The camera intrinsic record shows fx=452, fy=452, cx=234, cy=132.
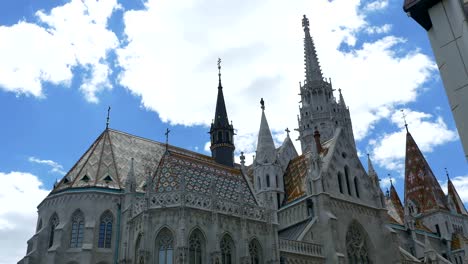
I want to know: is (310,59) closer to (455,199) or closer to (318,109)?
(318,109)

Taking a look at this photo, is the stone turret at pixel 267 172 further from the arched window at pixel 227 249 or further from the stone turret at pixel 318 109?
the stone turret at pixel 318 109

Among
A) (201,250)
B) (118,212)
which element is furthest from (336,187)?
(118,212)

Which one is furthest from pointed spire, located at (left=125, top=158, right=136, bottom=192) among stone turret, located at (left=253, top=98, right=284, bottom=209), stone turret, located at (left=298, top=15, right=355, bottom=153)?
stone turret, located at (left=298, top=15, right=355, bottom=153)

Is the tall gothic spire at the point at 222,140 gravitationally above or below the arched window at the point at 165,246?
above

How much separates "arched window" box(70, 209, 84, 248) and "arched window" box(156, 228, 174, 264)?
7.78 m

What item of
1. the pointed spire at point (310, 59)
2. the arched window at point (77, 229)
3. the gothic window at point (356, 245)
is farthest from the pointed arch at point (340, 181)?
the pointed spire at point (310, 59)

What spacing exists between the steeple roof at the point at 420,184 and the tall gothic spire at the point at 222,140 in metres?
25.0

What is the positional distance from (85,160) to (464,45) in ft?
96.5

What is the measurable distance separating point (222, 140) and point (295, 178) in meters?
8.73

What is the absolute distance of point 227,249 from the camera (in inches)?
949

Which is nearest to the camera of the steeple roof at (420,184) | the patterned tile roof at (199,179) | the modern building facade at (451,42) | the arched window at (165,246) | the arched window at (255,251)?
the modern building facade at (451,42)

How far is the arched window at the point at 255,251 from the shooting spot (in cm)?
2495

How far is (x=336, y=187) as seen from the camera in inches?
1228

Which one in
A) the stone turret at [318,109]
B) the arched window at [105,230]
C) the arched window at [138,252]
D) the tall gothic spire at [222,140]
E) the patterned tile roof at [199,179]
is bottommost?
the arched window at [138,252]
